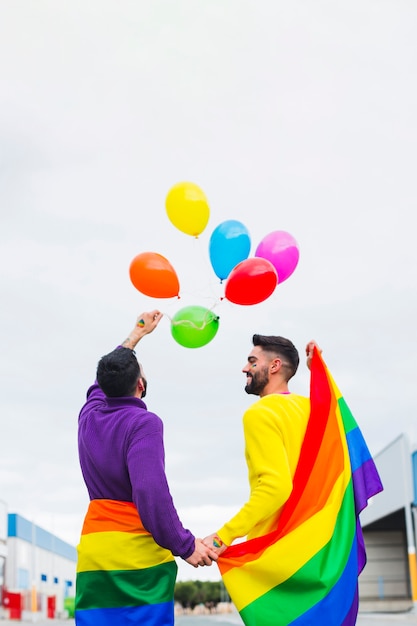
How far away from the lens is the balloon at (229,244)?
602 centimetres

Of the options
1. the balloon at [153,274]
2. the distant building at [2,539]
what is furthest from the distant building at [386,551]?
the balloon at [153,274]

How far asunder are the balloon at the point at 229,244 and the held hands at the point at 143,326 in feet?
4.36

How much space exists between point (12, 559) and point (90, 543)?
149 feet

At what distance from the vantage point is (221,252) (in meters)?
6.09

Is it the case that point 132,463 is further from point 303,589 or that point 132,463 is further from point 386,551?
point 386,551

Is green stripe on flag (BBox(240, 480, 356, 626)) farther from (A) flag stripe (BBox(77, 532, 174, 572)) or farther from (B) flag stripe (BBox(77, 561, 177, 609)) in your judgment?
(A) flag stripe (BBox(77, 532, 174, 572))

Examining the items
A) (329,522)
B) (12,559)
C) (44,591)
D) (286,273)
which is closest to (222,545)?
(329,522)

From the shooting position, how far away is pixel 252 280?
18.0 ft

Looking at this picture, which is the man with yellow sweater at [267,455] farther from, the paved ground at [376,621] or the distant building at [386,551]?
the distant building at [386,551]

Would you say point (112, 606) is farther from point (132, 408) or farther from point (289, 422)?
point (289, 422)

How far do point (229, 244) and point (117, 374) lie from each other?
213cm

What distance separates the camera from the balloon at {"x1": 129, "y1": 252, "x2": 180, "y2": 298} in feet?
18.7

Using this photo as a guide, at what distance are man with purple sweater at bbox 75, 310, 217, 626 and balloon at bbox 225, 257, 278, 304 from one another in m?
1.66

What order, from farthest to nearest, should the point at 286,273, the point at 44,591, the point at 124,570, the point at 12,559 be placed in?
the point at 44,591
the point at 12,559
the point at 286,273
the point at 124,570
